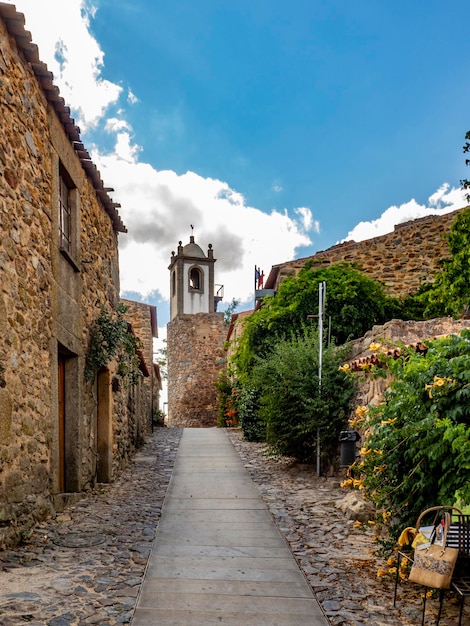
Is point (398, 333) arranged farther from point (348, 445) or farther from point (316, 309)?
point (316, 309)

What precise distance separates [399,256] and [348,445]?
311 inches

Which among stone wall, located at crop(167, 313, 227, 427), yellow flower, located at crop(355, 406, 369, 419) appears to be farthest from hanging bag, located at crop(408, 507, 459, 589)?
stone wall, located at crop(167, 313, 227, 427)

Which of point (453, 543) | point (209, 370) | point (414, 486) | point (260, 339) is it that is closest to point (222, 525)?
point (414, 486)

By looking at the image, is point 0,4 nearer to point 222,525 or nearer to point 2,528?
point 2,528

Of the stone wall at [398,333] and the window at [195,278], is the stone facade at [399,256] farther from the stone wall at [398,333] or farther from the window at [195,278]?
the window at [195,278]

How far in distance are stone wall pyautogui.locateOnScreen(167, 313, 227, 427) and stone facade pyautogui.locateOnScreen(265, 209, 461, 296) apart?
1129 cm

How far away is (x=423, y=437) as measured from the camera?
4.31m

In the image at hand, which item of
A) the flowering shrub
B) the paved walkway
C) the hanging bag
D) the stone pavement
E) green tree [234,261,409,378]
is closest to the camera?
the hanging bag

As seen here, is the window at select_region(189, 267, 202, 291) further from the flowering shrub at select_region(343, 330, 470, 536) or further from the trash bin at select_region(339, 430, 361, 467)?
the flowering shrub at select_region(343, 330, 470, 536)

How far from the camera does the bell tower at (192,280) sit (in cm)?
3941

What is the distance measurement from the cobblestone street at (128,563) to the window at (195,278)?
32.2 m

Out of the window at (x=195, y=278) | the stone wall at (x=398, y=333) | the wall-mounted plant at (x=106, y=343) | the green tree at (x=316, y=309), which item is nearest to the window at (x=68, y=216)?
the wall-mounted plant at (x=106, y=343)

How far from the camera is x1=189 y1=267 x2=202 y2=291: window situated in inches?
1581

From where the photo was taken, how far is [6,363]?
16.4 ft
